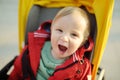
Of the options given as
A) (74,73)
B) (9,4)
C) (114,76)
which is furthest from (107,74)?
(9,4)

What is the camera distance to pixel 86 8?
1.27 meters

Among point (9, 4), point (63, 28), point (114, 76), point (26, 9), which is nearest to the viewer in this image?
point (63, 28)

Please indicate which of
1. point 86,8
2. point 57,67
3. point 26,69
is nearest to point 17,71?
point 26,69

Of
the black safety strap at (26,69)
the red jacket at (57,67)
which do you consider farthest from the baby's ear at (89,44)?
the black safety strap at (26,69)

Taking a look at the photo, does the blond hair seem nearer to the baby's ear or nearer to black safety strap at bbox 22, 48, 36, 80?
the baby's ear

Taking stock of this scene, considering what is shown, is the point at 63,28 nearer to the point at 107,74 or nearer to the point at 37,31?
the point at 37,31

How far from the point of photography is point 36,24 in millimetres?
1373

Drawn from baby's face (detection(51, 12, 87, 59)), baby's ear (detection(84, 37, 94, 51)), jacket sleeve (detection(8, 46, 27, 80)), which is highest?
baby's face (detection(51, 12, 87, 59))

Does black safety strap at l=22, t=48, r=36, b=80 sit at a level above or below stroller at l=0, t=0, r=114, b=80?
below

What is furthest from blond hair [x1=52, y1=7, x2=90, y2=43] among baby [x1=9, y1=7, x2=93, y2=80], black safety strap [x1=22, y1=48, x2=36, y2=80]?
black safety strap [x1=22, y1=48, x2=36, y2=80]

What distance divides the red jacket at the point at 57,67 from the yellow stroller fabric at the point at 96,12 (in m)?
0.05

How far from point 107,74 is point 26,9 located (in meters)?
0.84

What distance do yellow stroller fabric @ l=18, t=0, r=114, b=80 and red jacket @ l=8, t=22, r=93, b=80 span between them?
2.0 inches

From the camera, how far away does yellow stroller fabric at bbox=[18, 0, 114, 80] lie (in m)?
1.17
